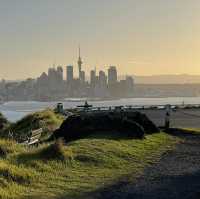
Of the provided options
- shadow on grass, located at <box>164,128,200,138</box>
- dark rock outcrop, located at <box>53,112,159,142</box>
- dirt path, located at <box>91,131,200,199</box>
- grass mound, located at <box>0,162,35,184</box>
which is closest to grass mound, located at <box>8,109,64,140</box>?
dark rock outcrop, located at <box>53,112,159,142</box>

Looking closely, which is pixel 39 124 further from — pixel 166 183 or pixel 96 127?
pixel 166 183

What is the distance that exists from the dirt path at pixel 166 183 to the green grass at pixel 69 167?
39cm

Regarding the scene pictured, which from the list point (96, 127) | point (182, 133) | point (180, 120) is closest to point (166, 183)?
point (96, 127)

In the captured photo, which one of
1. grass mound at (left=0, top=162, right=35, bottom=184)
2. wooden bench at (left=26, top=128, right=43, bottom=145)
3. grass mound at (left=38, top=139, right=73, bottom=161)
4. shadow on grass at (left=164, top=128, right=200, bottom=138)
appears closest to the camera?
grass mound at (left=0, top=162, right=35, bottom=184)

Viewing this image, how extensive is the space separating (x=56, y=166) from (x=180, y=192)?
3.48m

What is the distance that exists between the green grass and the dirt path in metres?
0.39

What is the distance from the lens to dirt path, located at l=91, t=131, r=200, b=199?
10.8 m

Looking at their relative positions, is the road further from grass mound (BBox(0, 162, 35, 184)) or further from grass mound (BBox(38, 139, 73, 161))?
grass mound (BBox(0, 162, 35, 184))

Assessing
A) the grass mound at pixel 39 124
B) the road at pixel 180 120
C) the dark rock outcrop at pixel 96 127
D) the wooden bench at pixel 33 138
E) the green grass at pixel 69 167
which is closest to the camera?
the green grass at pixel 69 167

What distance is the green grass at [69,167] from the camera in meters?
10.8

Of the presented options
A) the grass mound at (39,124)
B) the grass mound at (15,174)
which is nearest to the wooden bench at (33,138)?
the grass mound at (39,124)

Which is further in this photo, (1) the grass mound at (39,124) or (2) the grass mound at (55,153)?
(1) the grass mound at (39,124)

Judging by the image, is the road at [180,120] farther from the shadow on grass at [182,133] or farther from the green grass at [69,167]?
the green grass at [69,167]

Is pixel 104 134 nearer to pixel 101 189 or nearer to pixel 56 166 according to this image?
pixel 56 166
